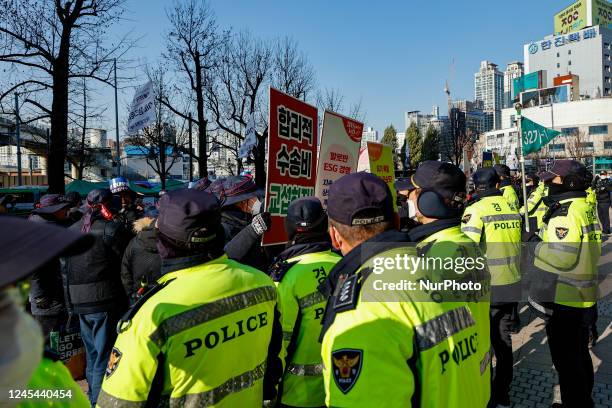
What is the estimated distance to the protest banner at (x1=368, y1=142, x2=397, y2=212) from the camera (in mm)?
5818

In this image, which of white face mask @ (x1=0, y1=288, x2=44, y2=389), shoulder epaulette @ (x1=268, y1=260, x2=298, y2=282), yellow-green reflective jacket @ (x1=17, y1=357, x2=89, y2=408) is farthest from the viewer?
shoulder epaulette @ (x1=268, y1=260, x2=298, y2=282)

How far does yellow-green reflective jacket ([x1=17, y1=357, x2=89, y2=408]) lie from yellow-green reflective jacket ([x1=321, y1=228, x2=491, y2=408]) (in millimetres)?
782

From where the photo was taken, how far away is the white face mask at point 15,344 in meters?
0.89

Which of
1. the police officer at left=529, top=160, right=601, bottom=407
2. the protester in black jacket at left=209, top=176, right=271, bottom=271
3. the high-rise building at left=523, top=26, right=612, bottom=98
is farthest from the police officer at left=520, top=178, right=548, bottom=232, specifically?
the high-rise building at left=523, top=26, right=612, bottom=98

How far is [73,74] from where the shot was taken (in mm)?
11875

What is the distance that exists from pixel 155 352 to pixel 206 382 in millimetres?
266

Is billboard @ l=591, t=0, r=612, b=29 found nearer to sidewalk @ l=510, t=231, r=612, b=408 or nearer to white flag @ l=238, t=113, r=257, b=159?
white flag @ l=238, t=113, r=257, b=159

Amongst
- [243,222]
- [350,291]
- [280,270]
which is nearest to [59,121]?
[243,222]

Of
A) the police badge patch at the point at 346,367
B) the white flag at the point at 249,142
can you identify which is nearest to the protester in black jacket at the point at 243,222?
the police badge patch at the point at 346,367

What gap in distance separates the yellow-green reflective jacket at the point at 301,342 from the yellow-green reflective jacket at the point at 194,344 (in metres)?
0.51

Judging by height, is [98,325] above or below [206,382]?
below

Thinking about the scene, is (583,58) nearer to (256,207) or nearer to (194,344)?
(256,207)

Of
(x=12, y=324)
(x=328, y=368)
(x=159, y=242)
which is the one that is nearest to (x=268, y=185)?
(x=159, y=242)

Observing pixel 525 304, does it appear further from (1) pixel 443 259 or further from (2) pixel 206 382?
(2) pixel 206 382
